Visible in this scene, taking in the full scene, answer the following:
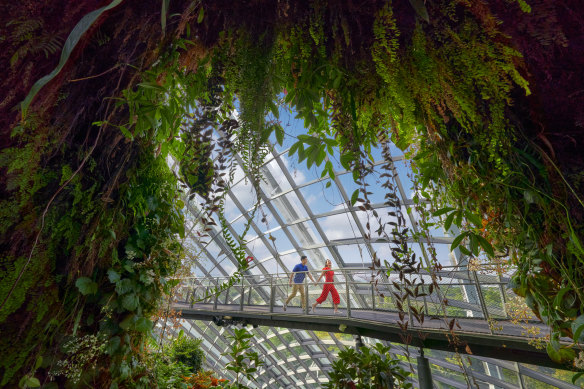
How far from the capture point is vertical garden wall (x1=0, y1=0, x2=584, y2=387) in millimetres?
803

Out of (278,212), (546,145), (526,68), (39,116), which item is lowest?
(39,116)

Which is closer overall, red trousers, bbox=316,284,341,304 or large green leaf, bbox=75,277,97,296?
large green leaf, bbox=75,277,97,296

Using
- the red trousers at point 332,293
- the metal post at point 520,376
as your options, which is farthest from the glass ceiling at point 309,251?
the red trousers at point 332,293

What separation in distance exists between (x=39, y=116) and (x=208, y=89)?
0.51 metres

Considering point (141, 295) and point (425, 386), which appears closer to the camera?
point (141, 295)

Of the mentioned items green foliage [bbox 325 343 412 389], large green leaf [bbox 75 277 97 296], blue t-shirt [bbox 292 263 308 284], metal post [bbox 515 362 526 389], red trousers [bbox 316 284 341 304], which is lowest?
green foliage [bbox 325 343 412 389]

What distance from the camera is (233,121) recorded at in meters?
1.14

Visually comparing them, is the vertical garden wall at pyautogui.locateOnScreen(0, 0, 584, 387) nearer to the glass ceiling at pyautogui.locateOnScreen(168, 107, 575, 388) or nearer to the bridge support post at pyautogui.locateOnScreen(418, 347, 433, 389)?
the bridge support post at pyautogui.locateOnScreen(418, 347, 433, 389)

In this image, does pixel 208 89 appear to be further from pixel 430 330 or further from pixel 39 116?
pixel 430 330

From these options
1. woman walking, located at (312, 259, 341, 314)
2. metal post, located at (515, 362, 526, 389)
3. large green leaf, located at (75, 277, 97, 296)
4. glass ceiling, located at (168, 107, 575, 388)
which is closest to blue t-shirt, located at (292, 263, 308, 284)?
woman walking, located at (312, 259, 341, 314)

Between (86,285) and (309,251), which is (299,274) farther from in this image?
(86,285)

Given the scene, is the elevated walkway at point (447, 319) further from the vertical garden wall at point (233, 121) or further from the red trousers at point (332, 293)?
the vertical garden wall at point (233, 121)

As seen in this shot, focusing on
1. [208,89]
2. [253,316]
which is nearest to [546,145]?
[208,89]

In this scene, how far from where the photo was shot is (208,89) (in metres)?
1.09
